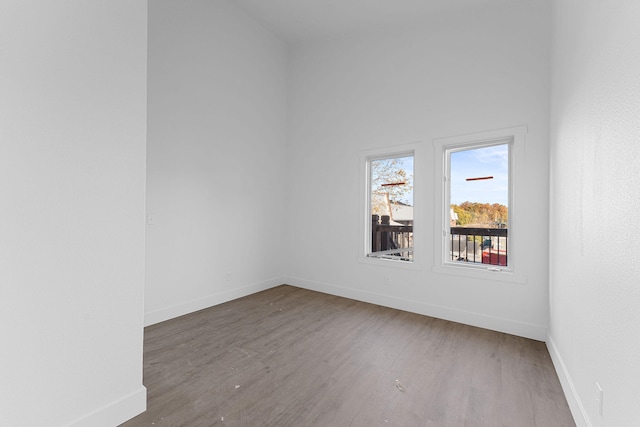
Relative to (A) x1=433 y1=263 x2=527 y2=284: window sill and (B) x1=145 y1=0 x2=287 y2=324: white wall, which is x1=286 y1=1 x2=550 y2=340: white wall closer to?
(A) x1=433 y1=263 x2=527 y2=284: window sill

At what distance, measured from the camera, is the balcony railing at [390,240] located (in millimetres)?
3940

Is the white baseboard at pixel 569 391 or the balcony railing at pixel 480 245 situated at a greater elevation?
the balcony railing at pixel 480 245

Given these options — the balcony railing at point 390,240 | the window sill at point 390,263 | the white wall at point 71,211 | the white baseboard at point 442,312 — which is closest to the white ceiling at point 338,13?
the balcony railing at point 390,240

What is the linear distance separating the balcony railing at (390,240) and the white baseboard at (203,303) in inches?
69.0

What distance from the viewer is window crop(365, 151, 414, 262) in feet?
12.9

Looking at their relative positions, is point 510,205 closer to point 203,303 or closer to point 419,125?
point 419,125

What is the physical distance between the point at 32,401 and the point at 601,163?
9.67 feet

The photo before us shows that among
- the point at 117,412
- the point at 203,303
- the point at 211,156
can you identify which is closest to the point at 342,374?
the point at 117,412

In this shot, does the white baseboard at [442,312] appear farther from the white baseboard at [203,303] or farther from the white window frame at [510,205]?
the white baseboard at [203,303]

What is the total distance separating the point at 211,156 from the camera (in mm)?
3746

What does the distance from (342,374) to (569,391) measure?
1488mm

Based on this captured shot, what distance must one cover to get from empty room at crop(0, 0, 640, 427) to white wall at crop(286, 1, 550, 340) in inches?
1.0

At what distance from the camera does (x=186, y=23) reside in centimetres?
345

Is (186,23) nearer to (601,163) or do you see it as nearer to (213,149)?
(213,149)
